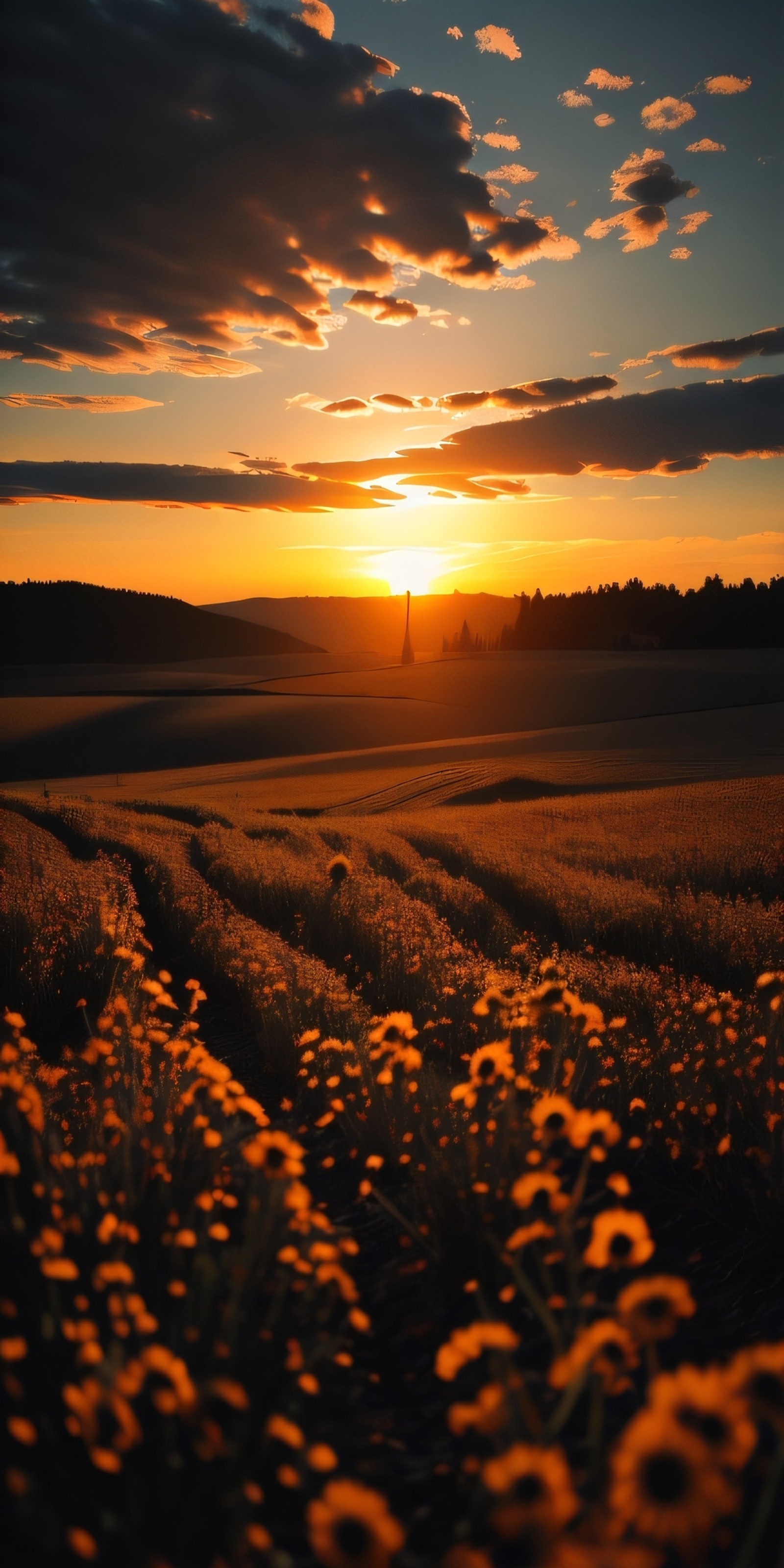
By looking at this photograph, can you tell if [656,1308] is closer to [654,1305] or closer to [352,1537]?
[654,1305]

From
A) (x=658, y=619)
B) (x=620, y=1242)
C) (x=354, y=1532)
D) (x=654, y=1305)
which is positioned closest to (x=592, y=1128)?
(x=620, y=1242)

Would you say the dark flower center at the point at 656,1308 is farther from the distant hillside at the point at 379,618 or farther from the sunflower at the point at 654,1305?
the distant hillside at the point at 379,618

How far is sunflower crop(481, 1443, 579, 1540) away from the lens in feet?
3.64

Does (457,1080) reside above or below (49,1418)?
below

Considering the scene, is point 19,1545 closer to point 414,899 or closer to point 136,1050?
point 136,1050

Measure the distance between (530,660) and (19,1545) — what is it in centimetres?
4474

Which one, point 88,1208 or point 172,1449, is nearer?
point 172,1449

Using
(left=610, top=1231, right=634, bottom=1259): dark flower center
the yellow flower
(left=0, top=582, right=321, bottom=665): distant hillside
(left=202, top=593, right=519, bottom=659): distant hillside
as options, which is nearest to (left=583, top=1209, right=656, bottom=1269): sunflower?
(left=610, top=1231, right=634, bottom=1259): dark flower center

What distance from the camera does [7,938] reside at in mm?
5883

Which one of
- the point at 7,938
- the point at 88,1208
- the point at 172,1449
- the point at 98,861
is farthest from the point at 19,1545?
the point at 98,861

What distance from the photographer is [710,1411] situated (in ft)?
3.85

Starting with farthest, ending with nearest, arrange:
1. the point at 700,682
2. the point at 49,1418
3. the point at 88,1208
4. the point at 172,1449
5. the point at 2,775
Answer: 1. the point at 700,682
2. the point at 2,775
3. the point at 88,1208
4. the point at 49,1418
5. the point at 172,1449

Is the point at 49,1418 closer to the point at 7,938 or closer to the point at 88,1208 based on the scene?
the point at 88,1208

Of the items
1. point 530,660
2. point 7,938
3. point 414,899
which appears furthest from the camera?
point 530,660
